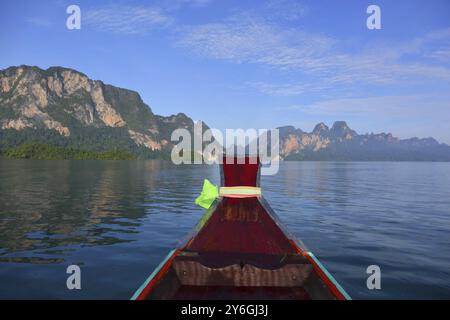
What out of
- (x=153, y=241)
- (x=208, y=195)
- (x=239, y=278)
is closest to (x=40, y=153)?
(x=153, y=241)

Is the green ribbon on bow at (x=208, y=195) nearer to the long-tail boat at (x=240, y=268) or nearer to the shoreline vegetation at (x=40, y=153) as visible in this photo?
the long-tail boat at (x=240, y=268)

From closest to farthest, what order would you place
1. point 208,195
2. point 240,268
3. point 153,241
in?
1. point 240,268
2. point 208,195
3. point 153,241

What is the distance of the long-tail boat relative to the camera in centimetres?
708

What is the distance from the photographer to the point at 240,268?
24.6 ft

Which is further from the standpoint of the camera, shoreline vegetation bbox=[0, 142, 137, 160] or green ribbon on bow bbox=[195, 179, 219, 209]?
shoreline vegetation bbox=[0, 142, 137, 160]

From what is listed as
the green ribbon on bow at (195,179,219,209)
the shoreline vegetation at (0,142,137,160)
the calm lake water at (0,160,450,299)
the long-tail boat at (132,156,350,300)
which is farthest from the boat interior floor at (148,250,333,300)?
the shoreline vegetation at (0,142,137,160)

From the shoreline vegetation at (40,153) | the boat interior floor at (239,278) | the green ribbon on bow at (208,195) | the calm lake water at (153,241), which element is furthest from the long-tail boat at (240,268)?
the shoreline vegetation at (40,153)

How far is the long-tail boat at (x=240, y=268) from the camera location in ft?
23.2

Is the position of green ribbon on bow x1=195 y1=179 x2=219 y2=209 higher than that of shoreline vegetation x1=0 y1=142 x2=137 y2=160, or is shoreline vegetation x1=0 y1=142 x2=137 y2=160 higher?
shoreline vegetation x1=0 y1=142 x2=137 y2=160

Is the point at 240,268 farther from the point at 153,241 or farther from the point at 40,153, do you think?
the point at 40,153

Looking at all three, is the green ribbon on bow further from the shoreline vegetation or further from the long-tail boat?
the shoreline vegetation
